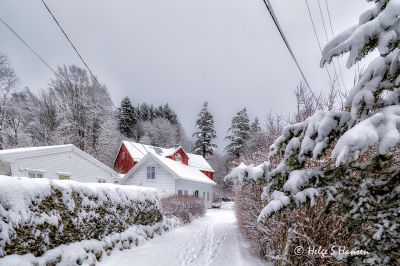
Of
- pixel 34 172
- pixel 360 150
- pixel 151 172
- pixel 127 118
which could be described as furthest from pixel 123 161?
pixel 360 150

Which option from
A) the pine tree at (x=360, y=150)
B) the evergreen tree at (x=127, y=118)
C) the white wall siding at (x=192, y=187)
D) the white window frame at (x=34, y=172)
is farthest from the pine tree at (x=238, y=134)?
the pine tree at (x=360, y=150)

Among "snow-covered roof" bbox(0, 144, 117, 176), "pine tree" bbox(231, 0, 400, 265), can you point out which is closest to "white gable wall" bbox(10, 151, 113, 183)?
"snow-covered roof" bbox(0, 144, 117, 176)

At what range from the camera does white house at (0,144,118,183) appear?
48.0ft

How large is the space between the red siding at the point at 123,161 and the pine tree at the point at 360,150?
33.8 metres

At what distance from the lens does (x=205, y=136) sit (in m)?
55.3

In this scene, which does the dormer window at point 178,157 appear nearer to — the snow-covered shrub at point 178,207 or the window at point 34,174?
the snow-covered shrub at point 178,207

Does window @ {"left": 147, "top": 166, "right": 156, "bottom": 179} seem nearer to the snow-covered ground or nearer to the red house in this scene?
the red house

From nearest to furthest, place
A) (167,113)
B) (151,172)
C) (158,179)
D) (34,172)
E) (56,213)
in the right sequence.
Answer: (56,213) → (34,172) → (158,179) → (151,172) → (167,113)

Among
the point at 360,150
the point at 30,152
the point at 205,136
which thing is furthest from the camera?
the point at 205,136

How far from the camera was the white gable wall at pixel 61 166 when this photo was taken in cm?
1508

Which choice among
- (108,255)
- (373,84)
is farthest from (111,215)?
(373,84)

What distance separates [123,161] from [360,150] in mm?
37129

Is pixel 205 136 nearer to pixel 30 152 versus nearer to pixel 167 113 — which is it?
pixel 167 113

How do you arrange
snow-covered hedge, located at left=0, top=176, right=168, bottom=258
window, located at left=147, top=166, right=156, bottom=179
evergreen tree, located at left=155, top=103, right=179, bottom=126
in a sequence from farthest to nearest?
evergreen tree, located at left=155, top=103, right=179, bottom=126, window, located at left=147, top=166, right=156, bottom=179, snow-covered hedge, located at left=0, top=176, right=168, bottom=258
